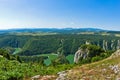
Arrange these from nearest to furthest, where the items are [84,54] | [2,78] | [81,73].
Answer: [81,73] < [2,78] < [84,54]

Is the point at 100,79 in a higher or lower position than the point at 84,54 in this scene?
higher

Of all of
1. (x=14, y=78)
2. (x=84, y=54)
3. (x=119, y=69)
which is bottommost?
(x=84, y=54)

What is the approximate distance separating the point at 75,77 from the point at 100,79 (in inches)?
171

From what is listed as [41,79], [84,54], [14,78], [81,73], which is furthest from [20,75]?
[84,54]

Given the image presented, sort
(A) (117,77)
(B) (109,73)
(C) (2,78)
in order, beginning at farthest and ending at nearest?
(C) (2,78) < (B) (109,73) < (A) (117,77)

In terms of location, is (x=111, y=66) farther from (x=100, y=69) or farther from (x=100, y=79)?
(x=100, y=79)

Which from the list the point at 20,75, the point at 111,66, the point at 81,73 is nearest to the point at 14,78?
the point at 20,75

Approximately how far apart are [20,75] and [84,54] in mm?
126086

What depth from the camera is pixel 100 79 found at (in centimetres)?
3800

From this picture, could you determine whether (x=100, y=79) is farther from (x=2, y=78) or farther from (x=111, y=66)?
(x=2, y=78)

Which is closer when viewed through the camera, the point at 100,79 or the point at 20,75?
the point at 100,79

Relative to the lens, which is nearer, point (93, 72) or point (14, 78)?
point (93, 72)

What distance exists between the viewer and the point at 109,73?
132ft

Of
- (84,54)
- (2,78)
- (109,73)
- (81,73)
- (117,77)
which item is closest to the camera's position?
(117,77)
